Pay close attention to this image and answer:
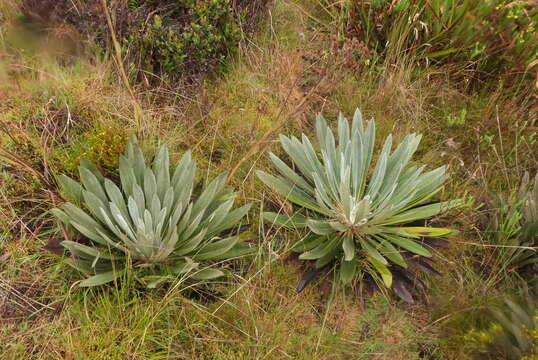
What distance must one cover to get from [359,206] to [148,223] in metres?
0.94

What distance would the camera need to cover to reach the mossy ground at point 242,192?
194 cm

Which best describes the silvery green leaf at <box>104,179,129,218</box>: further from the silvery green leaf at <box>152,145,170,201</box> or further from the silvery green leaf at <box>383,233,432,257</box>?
the silvery green leaf at <box>383,233,432,257</box>

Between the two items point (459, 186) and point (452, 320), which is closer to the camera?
point (452, 320)

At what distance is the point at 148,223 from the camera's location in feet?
6.11

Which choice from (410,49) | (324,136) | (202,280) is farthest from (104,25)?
(410,49)

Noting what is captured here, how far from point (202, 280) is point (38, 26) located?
2.34m

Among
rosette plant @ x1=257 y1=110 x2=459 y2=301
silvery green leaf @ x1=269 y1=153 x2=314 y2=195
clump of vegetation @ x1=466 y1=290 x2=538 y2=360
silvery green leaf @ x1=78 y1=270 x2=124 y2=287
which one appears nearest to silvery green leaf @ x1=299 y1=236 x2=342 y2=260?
rosette plant @ x1=257 y1=110 x2=459 y2=301

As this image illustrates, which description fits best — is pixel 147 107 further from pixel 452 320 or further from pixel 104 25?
pixel 452 320

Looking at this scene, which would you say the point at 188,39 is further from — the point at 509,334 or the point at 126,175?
the point at 509,334

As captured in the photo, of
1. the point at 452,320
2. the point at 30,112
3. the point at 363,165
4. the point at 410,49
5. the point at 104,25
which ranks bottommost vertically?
the point at 452,320

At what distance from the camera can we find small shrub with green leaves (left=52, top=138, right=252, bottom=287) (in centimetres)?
188

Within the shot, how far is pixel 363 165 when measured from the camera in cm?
230

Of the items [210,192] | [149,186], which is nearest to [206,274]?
[210,192]

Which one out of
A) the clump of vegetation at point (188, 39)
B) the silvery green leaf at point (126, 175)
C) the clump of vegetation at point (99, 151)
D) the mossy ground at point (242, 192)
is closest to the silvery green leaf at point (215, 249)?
the mossy ground at point (242, 192)
